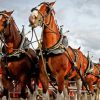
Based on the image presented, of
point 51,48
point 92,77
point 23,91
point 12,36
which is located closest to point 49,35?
point 51,48

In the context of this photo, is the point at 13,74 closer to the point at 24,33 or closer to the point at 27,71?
the point at 27,71

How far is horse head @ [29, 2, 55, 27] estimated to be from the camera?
9797 mm

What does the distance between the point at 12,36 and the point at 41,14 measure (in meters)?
1.13

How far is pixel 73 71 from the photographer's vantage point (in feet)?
36.5

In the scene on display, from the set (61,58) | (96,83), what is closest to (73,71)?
(61,58)

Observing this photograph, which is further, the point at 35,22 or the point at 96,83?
the point at 96,83

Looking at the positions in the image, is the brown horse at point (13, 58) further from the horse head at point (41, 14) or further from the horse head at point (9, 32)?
the horse head at point (41, 14)

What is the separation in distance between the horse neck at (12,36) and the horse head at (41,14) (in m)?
0.94

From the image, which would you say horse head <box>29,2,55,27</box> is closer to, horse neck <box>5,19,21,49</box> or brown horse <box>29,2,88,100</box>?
brown horse <box>29,2,88,100</box>

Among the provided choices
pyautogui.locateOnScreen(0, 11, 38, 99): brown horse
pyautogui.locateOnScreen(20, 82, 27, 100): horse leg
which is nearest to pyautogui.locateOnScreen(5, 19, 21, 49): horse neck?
pyautogui.locateOnScreen(0, 11, 38, 99): brown horse

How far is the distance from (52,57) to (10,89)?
58.4 inches

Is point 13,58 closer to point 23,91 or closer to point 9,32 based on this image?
point 9,32

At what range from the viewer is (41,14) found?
32.7 feet

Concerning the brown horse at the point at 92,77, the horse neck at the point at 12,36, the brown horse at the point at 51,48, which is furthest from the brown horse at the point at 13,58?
the brown horse at the point at 92,77
